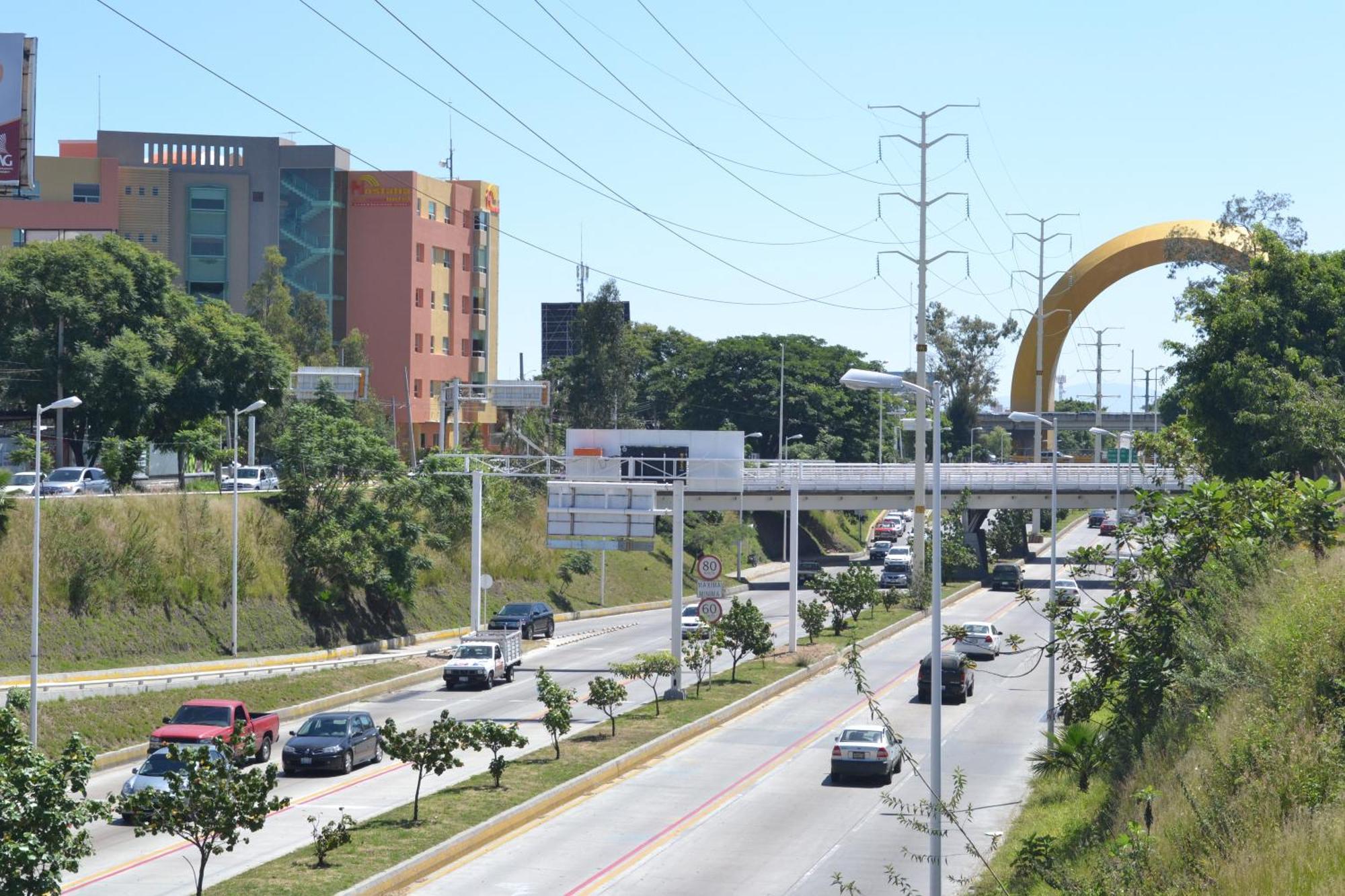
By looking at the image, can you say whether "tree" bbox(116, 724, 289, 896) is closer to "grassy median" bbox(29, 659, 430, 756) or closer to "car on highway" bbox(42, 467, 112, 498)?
"grassy median" bbox(29, 659, 430, 756)

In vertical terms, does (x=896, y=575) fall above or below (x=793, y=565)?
below

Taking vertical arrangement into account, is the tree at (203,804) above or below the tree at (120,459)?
below

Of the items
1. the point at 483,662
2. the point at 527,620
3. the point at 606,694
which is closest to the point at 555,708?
the point at 606,694

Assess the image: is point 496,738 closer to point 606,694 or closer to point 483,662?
point 606,694

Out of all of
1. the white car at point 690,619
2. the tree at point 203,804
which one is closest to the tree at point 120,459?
the white car at point 690,619

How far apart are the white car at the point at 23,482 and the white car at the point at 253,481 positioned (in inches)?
310

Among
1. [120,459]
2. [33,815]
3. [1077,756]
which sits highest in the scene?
[120,459]

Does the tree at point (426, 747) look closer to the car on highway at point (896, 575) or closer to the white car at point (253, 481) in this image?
the white car at point (253, 481)

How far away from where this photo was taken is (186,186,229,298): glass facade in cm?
9262

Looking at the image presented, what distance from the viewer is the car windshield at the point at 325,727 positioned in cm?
3266

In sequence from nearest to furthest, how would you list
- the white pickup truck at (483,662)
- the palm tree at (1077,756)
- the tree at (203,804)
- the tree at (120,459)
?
the tree at (203,804), the palm tree at (1077,756), the white pickup truck at (483,662), the tree at (120,459)

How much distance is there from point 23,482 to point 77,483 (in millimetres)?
3100

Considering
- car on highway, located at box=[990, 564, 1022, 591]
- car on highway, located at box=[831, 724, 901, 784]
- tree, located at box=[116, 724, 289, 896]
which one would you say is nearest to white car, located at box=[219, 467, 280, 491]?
car on highway, located at box=[831, 724, 901, 784]

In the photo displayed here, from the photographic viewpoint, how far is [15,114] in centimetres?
4781
